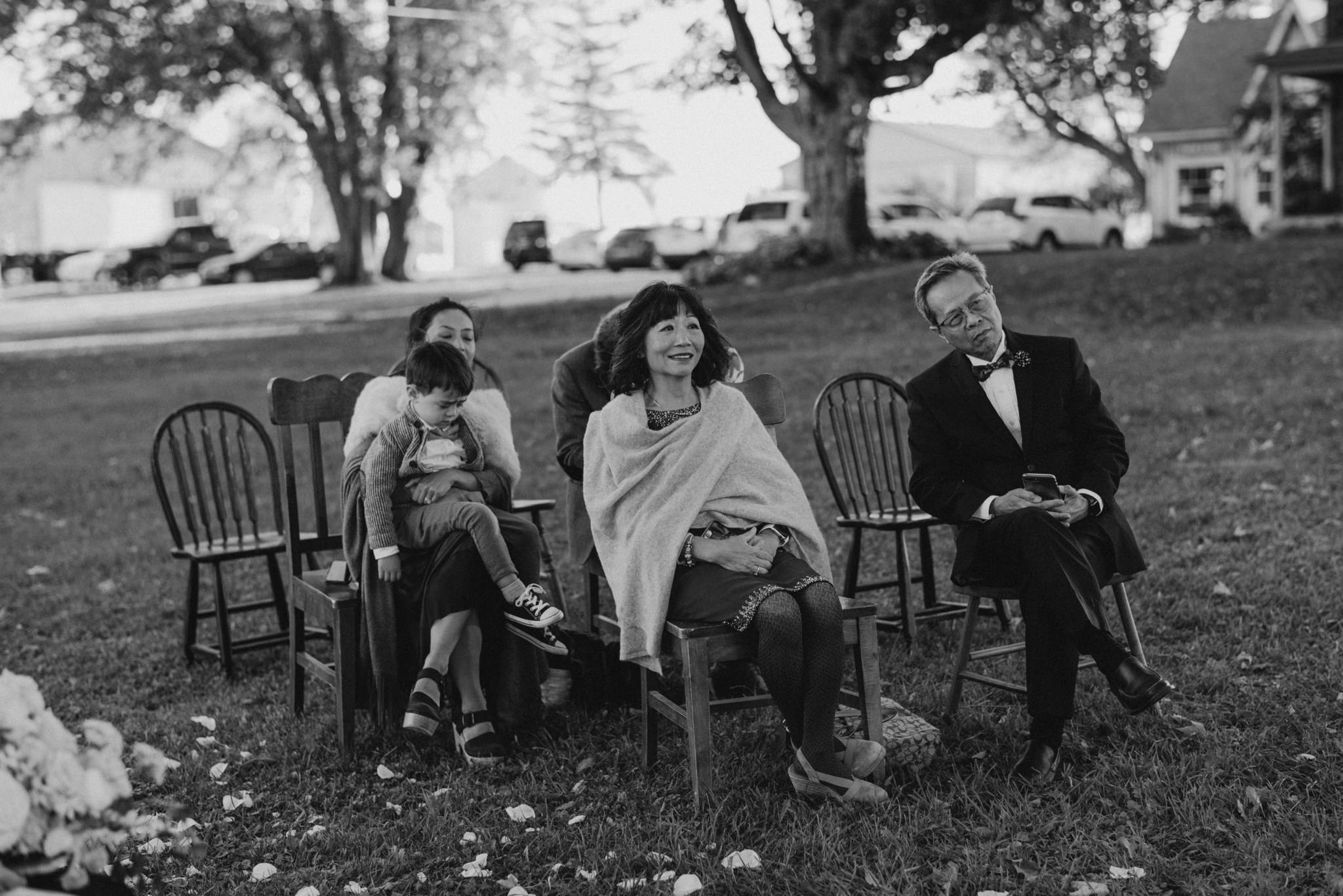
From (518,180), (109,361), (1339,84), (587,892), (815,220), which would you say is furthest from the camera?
(518,180)

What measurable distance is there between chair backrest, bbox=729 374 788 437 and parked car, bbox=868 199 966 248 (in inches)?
860

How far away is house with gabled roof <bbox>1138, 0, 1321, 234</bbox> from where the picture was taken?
31.0m

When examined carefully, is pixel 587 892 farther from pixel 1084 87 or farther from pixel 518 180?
pixel 518 180

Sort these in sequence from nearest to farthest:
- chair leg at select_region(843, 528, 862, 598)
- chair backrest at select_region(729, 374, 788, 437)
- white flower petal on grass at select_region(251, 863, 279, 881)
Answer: white flower petal on grass at select_region(251, 863, 279, 881) → chair backrest at select_region(729, 374, 788, 437) → chair leg at select_region(843, 528, 862, 598)

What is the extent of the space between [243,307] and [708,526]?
25268mm

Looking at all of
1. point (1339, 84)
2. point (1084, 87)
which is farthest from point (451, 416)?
point (1084, 87)

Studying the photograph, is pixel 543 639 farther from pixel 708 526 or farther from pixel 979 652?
pixel 979 652

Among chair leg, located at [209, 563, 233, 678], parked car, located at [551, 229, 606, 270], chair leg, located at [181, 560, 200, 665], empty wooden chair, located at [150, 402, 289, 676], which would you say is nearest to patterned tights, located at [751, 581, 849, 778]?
empty wooden chair, located at [150, 402, 289, 676]

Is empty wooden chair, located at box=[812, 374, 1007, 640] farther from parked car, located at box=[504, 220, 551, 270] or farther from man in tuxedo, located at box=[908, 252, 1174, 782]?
parked car, located at box=[504, 220, 551, 270]

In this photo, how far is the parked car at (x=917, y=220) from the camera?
2838cm

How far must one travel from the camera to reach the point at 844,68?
64.4 feet

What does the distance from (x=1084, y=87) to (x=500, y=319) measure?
25.2 m

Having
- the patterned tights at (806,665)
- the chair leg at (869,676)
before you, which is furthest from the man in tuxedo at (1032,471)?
the patterned tights at (806,665)

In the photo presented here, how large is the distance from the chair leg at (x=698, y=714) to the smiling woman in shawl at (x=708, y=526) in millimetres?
149
